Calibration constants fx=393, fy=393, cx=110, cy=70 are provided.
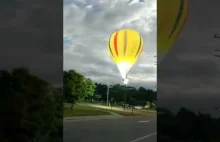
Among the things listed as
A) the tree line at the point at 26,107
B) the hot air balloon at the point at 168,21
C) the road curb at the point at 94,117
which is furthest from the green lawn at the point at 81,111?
the hot air balloon at the point at 168,21

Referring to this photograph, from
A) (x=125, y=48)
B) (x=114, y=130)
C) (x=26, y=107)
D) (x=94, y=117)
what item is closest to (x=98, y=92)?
(x=94, y=117)

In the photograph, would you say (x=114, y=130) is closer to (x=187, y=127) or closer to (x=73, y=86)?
(x=73, y=86)

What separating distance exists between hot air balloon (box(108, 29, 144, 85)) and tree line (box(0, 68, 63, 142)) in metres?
1.12

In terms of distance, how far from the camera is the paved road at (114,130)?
148 inches

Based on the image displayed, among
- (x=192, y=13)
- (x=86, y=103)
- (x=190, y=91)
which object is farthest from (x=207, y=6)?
(x=86, y=103)

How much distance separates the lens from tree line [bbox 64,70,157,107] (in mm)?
3799

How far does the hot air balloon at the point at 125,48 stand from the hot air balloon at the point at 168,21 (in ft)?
1.84

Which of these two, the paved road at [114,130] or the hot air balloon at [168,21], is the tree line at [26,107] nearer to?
the paved road at [114,130]

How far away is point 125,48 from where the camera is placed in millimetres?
5156

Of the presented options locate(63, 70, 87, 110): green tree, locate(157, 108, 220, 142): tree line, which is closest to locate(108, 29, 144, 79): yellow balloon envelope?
locate(63, 70, 87, 110): green tree

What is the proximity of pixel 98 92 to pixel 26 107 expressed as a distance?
3.03ft

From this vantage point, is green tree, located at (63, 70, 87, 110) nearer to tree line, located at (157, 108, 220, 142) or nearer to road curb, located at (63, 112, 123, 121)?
road curb, located at (63, 112, 123, 121)

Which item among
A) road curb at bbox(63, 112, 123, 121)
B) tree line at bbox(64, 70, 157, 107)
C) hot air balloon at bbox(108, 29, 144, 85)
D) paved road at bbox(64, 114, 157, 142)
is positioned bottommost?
paved road at bbox(64, 114, 157, 142)

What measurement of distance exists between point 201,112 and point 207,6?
0.99 meters
